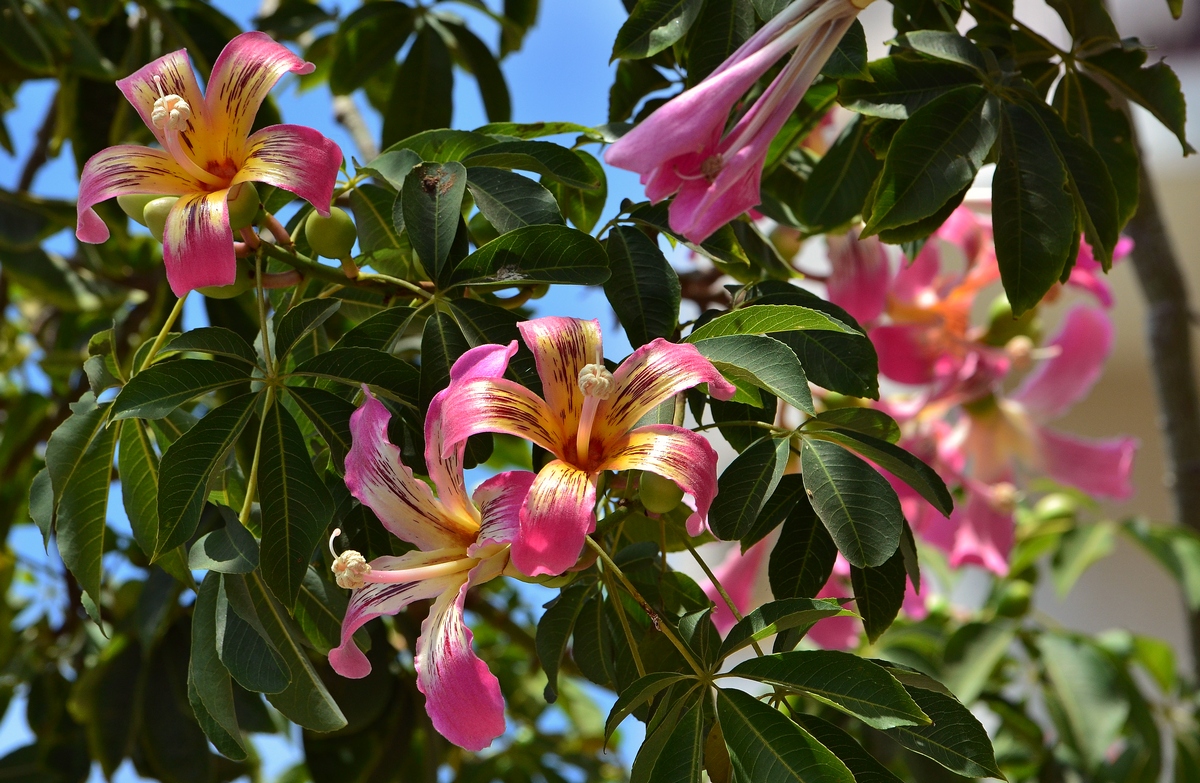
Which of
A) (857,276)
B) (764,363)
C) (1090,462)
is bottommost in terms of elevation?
(1090,462)

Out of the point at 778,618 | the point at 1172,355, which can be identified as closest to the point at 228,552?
the point at 778,618

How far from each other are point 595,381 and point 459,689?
129 mm

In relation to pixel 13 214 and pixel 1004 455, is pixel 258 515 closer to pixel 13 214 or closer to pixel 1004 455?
pixel 13 214

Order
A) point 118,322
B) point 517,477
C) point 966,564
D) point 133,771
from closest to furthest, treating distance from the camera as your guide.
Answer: point 517,477 < point 133,771 < point 118,322 < point 966,564

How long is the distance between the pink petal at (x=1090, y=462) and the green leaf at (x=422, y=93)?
0.80m

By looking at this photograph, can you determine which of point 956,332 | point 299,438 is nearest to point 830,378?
point 299,438

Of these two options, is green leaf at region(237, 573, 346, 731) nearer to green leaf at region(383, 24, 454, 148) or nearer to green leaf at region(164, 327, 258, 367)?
green leaf at region(164, 327, 258, 367)

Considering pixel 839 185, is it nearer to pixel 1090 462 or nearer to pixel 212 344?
pixel 212 344

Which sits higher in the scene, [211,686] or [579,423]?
[579,423]

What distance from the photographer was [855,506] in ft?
1.64

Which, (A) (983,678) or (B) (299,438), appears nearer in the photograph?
(B) (299,438)

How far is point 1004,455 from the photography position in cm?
134

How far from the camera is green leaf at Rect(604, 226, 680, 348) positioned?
1.74 feet

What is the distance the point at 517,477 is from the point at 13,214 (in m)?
0.87
